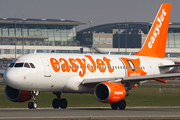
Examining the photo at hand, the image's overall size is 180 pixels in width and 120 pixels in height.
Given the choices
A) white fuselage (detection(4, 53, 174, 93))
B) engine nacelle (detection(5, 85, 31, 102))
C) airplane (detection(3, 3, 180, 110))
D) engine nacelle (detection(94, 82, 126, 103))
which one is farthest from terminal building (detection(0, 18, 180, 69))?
engine nacelle (detection(94, 82, 126, 103))

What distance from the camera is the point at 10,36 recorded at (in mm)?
154125

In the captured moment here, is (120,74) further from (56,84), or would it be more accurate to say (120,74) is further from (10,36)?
(10,36)

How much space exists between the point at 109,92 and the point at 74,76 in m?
3.92

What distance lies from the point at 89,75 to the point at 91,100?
6160 mm

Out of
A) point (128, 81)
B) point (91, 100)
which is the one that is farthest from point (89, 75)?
point (91, 100)

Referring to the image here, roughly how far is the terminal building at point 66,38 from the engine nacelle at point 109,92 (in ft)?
371

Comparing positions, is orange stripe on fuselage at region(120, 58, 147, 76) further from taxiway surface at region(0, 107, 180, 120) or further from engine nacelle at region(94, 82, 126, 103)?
taxiway surface at region(0, 107, 180, 120)

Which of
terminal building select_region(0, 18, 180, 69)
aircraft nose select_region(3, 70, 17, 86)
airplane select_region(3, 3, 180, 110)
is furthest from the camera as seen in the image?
terminal building select_region(0, 18, 180, 69)

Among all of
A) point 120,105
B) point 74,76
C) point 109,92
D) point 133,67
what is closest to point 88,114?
point 109,92

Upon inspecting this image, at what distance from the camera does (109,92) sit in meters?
31.1

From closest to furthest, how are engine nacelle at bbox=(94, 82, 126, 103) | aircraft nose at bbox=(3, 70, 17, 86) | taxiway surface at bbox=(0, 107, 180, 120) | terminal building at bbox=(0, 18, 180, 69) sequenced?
taxiway surface at bbox=(0, 107, 180, 120) → aircraft nose at bbox=(3, 70, 17, 86) → engine nacelle at bbox=(94, 82, 126, 103) → terminal building at bbox=(0, 18, 180, 69)

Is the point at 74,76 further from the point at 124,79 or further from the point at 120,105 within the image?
the point at 120,105

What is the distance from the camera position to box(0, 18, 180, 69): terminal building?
151m

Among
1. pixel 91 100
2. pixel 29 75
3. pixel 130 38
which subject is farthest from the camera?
pixel 130 38
